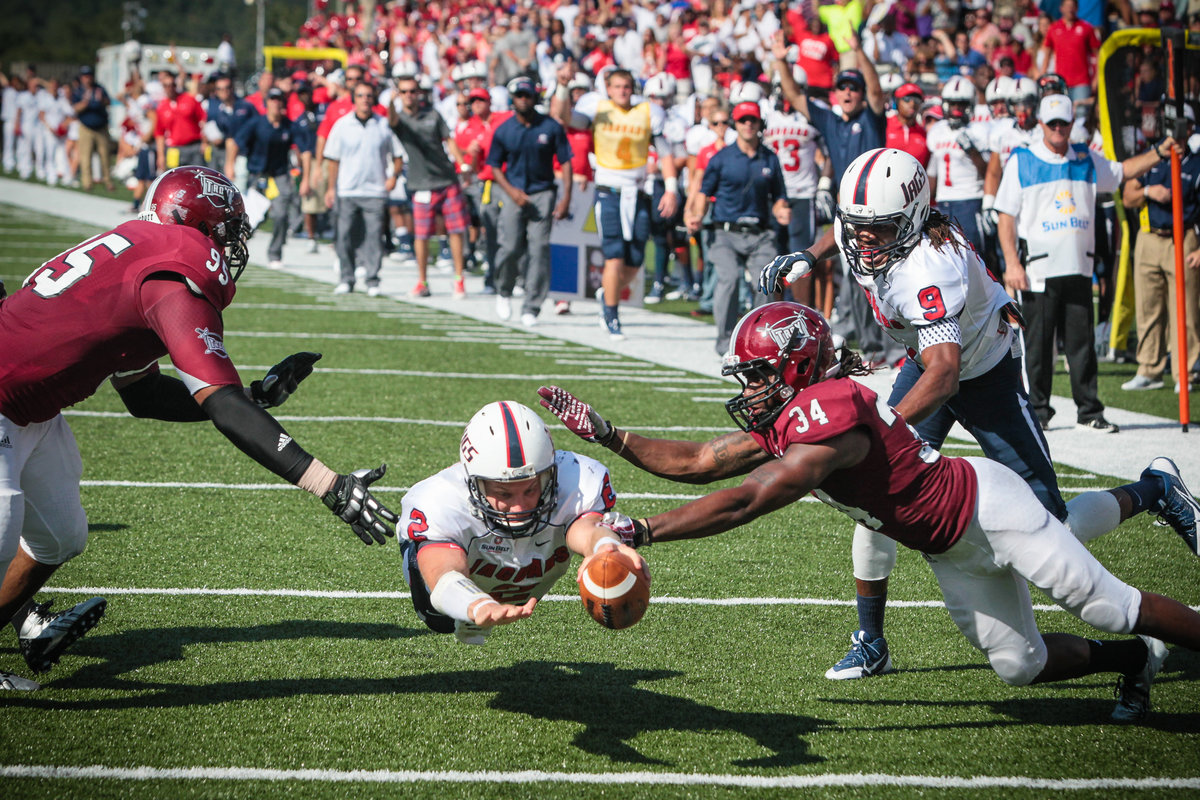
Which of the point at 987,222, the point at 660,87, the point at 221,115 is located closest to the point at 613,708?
the point at 987,222

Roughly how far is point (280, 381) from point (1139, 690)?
3.16m

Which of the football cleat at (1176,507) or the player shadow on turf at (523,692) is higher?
the football cleat at (1176,507)

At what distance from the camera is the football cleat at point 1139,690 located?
173 inches

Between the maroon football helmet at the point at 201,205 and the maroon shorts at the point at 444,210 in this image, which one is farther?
the maroon shorts at the point at 444,210

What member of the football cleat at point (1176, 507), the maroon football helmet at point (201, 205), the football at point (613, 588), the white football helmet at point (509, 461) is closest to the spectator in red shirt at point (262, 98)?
the maroon football helmet at point (201, 205)

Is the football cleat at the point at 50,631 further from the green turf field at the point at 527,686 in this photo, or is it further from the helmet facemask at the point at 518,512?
the helmet facemask at the point at 518,512

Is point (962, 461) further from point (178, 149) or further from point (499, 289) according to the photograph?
point (178, 149)

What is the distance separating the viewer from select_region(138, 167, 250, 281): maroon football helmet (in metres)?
4.41

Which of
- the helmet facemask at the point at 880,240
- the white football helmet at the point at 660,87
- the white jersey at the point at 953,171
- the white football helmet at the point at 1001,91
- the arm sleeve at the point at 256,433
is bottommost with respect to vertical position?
the arm sleeve at the point at 256,433

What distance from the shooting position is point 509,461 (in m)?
3.97

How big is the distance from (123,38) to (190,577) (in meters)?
54.7

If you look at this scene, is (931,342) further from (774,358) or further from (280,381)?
(280,381)

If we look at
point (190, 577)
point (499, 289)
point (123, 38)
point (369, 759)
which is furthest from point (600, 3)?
point (123, 38)

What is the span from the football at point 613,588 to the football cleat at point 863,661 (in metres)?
1.42
